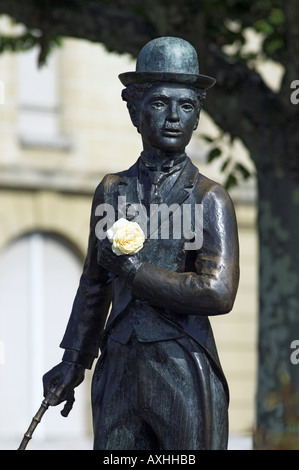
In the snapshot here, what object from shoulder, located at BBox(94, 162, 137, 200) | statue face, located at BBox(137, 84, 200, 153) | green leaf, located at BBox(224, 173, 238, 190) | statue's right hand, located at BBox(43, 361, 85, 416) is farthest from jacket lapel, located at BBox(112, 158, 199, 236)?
green leaf, located at BBox(224, 173, 238, 190)

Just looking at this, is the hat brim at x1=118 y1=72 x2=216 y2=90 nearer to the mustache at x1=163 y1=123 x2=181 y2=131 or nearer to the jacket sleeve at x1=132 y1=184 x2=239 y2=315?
the mustache at x1=163 y1=123 x2=181 y2=131

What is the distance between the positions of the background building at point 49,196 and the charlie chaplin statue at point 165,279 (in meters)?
15.5

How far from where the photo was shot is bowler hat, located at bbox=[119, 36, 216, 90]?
5.86 meters

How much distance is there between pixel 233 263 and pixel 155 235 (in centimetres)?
30

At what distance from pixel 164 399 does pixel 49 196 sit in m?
17.3

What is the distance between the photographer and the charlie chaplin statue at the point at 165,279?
575cm

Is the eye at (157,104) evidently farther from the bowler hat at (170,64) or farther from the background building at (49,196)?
the background building at (49,196)

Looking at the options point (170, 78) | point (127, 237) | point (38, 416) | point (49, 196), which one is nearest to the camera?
point (127, 237)

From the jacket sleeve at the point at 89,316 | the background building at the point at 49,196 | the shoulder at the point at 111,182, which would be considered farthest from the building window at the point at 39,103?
the shoulder at the point at 111,182

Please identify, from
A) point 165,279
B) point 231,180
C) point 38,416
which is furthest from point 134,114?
point 231,180

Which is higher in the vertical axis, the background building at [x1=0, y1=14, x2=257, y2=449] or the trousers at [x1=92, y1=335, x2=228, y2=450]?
the background building at [x1=0, y1=14, x2=257, y2=449]

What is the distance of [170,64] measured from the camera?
5867 millimetres

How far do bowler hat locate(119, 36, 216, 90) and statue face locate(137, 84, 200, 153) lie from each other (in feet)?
0.13

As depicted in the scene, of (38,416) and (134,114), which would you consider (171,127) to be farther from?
(38,416)
